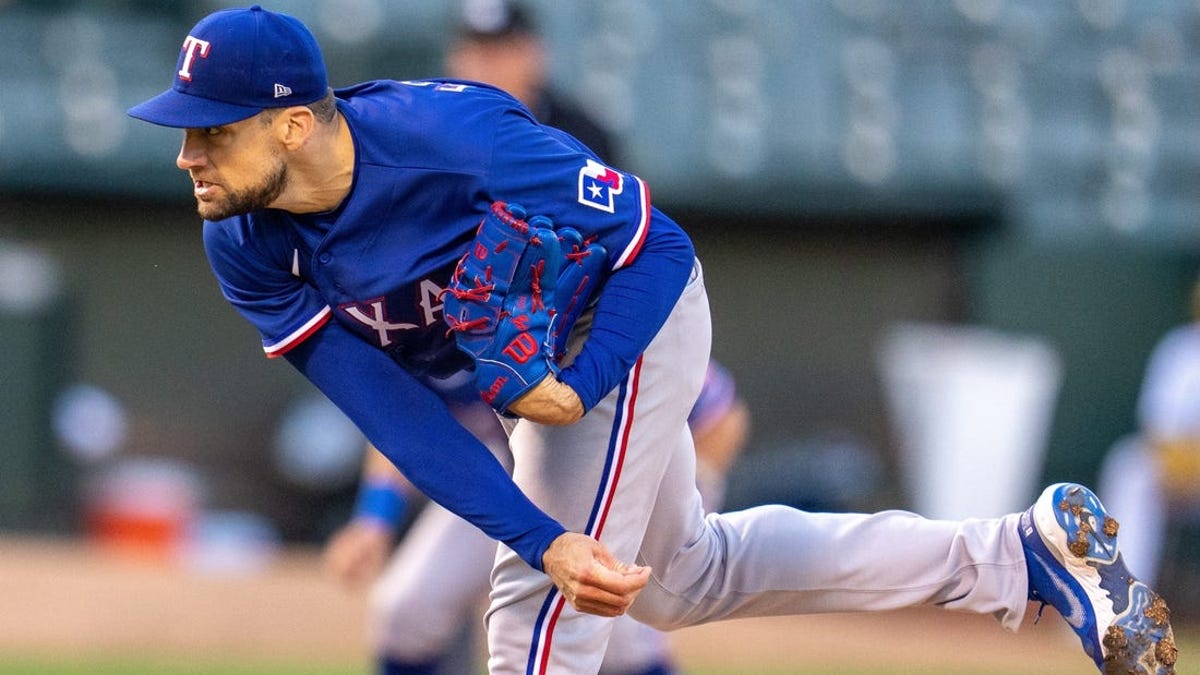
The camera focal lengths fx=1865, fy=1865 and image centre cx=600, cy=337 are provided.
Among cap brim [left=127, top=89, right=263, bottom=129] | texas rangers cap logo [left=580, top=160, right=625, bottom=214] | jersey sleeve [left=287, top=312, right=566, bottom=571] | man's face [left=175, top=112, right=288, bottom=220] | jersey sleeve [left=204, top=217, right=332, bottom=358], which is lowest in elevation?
jersey sleeve [left=287, top=312, right=566, bottom=571]

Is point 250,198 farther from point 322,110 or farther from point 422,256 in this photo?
point 422,256

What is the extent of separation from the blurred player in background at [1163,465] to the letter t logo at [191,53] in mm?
5855

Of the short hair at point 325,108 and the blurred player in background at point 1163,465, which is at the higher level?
the short hair at point 325,108

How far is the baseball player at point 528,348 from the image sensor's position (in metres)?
3.06

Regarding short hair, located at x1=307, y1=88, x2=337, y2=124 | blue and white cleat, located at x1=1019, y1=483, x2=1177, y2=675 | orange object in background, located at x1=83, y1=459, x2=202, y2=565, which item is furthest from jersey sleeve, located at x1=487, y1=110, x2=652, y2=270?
orange object in background, located at x1=83, y1=459, x2=202, y2=565

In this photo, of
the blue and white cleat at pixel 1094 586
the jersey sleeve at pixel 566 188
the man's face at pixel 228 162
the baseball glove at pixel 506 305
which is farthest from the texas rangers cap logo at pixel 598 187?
the blue and white cleat at pixel 1094 586

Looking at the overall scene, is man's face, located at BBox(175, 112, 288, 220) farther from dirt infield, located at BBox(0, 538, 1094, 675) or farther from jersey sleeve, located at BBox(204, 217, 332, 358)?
dirt infield, located at BBox(0, 538, 1094, 675)

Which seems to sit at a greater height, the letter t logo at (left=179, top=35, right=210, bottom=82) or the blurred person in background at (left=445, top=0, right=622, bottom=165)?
the letter t logo at (left=179, top=35, right=210, bottom=82)

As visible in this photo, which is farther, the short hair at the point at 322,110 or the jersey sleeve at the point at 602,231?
the jersey sleeve at the point at 602,231

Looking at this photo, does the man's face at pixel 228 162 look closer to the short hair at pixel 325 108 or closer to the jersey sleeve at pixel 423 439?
the short hair at pixel 325 108

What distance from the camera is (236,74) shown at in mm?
3010

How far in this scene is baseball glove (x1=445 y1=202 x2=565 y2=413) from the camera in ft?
10.0

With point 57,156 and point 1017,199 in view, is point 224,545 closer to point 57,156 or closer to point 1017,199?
point 57,156

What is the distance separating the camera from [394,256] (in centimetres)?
320
